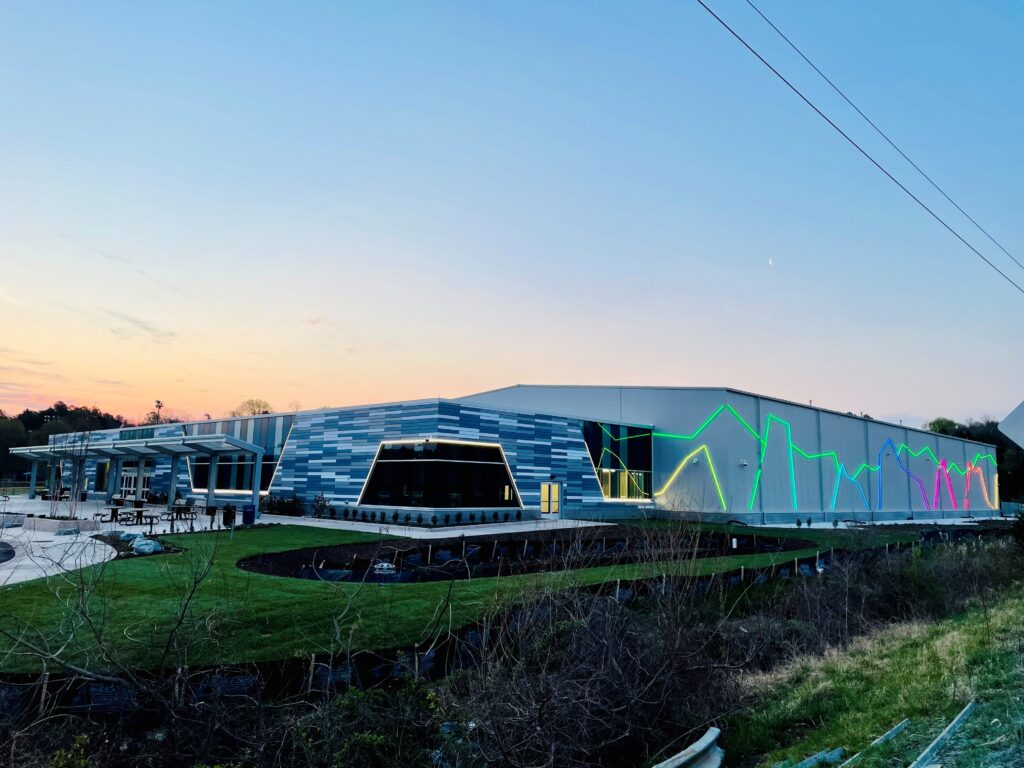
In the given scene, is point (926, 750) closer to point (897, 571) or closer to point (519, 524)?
point (897, 571)

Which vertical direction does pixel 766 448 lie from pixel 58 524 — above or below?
above

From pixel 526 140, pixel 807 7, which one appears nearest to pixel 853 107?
pixel 807 7

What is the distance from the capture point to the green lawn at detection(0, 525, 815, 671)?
8141mm

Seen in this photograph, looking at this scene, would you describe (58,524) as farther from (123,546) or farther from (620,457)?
(620,457)

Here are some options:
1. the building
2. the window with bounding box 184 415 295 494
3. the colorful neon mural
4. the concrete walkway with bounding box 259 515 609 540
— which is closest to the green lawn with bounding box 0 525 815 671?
the concrete walkway with bounding box 259 515 609 540

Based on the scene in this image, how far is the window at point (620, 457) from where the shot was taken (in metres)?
38.5

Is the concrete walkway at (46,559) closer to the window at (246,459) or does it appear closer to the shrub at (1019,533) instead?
the window at (246,459)

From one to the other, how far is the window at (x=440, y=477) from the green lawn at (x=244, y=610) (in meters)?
15.4

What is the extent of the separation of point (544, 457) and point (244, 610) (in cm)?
2640

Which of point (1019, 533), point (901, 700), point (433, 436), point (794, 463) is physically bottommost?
point (901, 700)

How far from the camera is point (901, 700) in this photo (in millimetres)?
7285

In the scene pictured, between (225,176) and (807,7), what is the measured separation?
15559 millimetres

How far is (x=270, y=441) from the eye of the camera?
39062 millimetres

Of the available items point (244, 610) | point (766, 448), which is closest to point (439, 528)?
point (244, 610)
